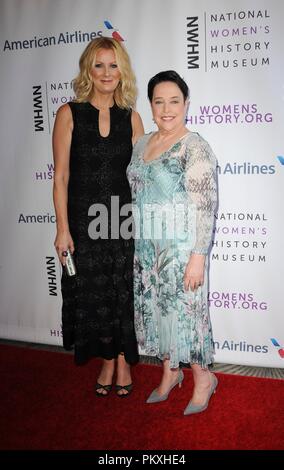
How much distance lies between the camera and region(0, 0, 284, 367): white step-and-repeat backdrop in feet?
8.52

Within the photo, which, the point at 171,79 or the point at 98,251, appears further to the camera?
the point at 98,251

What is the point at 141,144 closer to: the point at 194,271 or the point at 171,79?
the point at 171,79

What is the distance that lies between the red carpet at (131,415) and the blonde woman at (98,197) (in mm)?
311

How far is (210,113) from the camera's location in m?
2.72

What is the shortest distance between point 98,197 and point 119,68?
2.33ft

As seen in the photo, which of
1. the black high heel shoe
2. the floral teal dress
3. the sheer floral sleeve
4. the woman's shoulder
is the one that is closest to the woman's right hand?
the floral teal dress

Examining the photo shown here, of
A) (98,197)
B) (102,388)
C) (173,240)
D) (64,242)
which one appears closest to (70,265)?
(64,242)

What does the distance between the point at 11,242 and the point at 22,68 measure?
1364mm

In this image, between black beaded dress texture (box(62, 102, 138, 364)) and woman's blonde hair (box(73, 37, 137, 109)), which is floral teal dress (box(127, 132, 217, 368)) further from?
woman's blonde hair (box(73, 37, 137, 109))

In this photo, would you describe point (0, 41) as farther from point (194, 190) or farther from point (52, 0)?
point (194, 190)

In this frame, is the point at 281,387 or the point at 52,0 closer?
the point at 281,387

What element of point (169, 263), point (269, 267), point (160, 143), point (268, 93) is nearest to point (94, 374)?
point (169, 263)

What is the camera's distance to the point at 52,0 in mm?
2865

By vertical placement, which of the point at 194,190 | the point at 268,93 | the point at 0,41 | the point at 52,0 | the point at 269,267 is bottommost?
the point at 269,267
